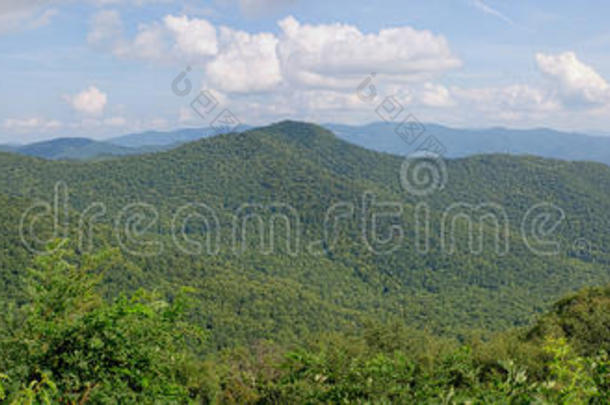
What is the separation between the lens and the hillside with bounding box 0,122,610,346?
73.9 metres

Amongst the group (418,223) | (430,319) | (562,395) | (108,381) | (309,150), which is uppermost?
(309,150)

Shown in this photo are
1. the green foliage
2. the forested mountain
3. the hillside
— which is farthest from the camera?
the hillside

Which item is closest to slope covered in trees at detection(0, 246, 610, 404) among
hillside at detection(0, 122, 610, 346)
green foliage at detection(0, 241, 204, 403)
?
green foliage at detection(0, 241, 204, 403)

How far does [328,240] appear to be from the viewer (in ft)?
393

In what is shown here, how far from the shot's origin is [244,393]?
58.0 ft

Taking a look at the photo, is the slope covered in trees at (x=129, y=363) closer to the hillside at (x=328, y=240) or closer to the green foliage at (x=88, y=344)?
the green foliage at (x=88, y=344)

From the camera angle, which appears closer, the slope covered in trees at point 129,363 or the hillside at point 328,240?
the slope covered in trees at point 129,363

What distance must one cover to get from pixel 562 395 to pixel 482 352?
1568 cm

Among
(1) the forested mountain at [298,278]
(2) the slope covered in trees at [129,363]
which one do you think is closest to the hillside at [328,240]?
(1) the forested mountain at [298,278]

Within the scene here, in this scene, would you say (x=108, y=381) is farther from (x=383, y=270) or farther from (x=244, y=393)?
(x=383, y=270)

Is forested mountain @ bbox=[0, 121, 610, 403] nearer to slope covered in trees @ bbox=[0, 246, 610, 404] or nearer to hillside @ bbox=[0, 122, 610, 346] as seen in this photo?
slope covered in trees @ bbox=[0, 246, 610, 404]

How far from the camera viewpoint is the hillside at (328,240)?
73938 millimetres

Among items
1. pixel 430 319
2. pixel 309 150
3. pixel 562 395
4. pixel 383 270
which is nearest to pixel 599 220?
pixel 383 270

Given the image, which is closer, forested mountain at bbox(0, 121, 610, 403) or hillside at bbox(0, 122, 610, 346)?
forested mountain at bbox(0, 121, 610, 403)
